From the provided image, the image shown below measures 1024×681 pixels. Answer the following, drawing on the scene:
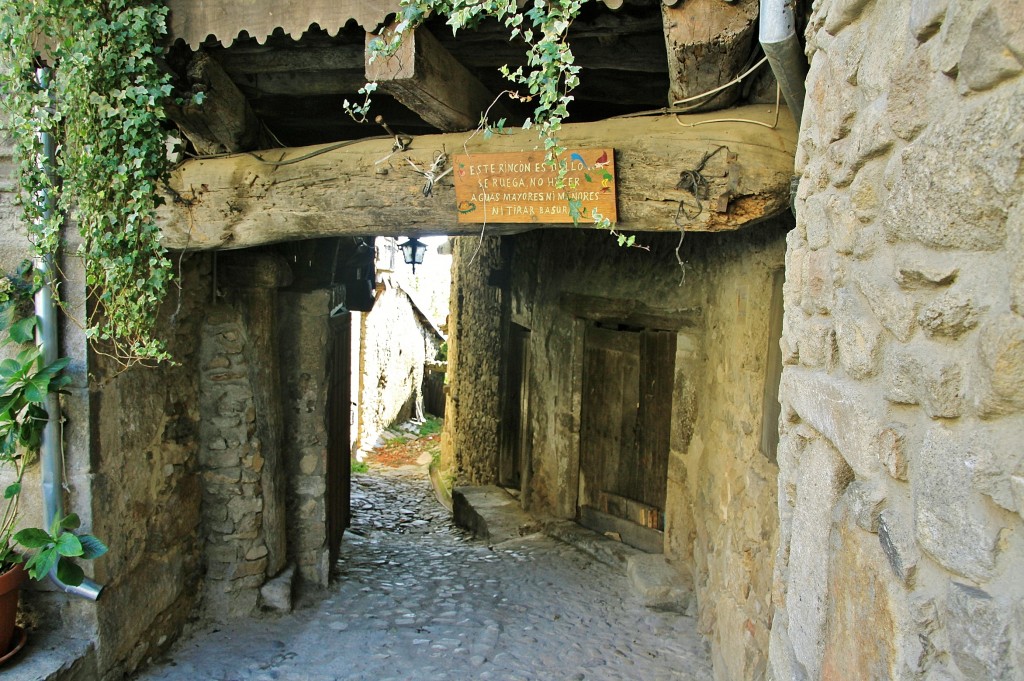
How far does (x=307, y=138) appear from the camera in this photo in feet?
13.7

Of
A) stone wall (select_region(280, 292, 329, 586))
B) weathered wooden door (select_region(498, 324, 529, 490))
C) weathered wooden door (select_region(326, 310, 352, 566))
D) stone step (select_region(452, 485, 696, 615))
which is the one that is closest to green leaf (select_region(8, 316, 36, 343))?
stone wall (select_region(280, 292, 329, 586))

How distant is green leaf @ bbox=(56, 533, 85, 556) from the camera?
2881 mm

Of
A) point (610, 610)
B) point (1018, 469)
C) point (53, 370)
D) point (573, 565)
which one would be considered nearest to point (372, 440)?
point (573, 565)

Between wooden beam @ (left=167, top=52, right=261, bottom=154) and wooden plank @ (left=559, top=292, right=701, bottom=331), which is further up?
wooden beam @ (left=167, top=52, right=261, bottom=154)

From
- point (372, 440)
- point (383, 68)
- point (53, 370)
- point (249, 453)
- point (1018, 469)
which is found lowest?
point (372, 440)

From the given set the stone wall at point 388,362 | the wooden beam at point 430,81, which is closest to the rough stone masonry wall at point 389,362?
the stone wall at point 388,362

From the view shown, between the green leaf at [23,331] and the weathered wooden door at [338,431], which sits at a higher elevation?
the green leaf at [23,331]

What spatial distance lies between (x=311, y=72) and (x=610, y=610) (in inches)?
126

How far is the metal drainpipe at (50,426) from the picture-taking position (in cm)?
301

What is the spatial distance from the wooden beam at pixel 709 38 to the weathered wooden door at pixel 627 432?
2.31 meters

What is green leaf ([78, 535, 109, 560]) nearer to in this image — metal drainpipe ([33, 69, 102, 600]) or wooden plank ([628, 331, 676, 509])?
metal drainpipe ([33, 69, 102, 600])

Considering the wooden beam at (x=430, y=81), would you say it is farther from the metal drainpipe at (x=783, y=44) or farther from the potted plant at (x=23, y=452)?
the potted plant at (x=23, y=452)

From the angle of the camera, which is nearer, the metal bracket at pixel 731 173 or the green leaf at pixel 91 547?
the metal bracket at pixel 731 173

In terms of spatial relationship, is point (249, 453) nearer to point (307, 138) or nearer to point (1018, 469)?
point (307, 138)
